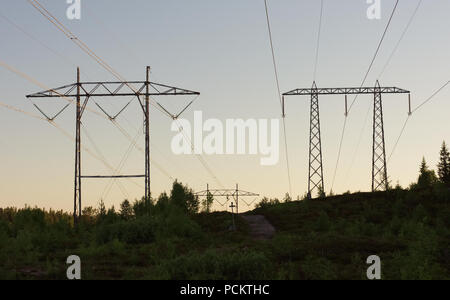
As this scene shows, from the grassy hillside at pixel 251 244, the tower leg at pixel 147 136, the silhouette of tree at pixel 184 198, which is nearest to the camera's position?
the grassy hillside at pixel 251 244

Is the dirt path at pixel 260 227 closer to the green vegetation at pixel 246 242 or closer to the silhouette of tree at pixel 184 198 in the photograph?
the green vegetation at pixel 246 242

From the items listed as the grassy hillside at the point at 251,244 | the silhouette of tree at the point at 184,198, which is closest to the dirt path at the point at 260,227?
the grassy hillside at the point at 251,244

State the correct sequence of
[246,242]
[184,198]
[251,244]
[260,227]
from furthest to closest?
[184,198], [260,227], [246,242], [251,244]

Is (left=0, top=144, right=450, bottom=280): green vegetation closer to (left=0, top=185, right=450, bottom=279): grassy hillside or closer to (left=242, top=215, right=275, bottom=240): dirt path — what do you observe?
(left=0, top=185, right=450, bottom=279): grassy hillside

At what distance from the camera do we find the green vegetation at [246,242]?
65.8 feet

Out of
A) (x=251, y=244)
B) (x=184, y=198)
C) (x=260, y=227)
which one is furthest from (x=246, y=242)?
(x=184, y=198)

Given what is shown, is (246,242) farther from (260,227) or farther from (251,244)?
(260,227)

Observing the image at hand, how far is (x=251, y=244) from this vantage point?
3019cm

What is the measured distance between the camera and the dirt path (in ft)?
125

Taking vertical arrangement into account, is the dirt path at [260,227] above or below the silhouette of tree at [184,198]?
below

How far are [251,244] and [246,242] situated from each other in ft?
6.84

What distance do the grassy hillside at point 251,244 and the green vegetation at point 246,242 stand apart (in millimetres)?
63

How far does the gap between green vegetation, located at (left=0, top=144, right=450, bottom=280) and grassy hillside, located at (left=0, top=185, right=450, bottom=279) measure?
0.06 m

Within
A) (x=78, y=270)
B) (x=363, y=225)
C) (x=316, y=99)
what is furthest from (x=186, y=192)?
(x=78, y=270)
